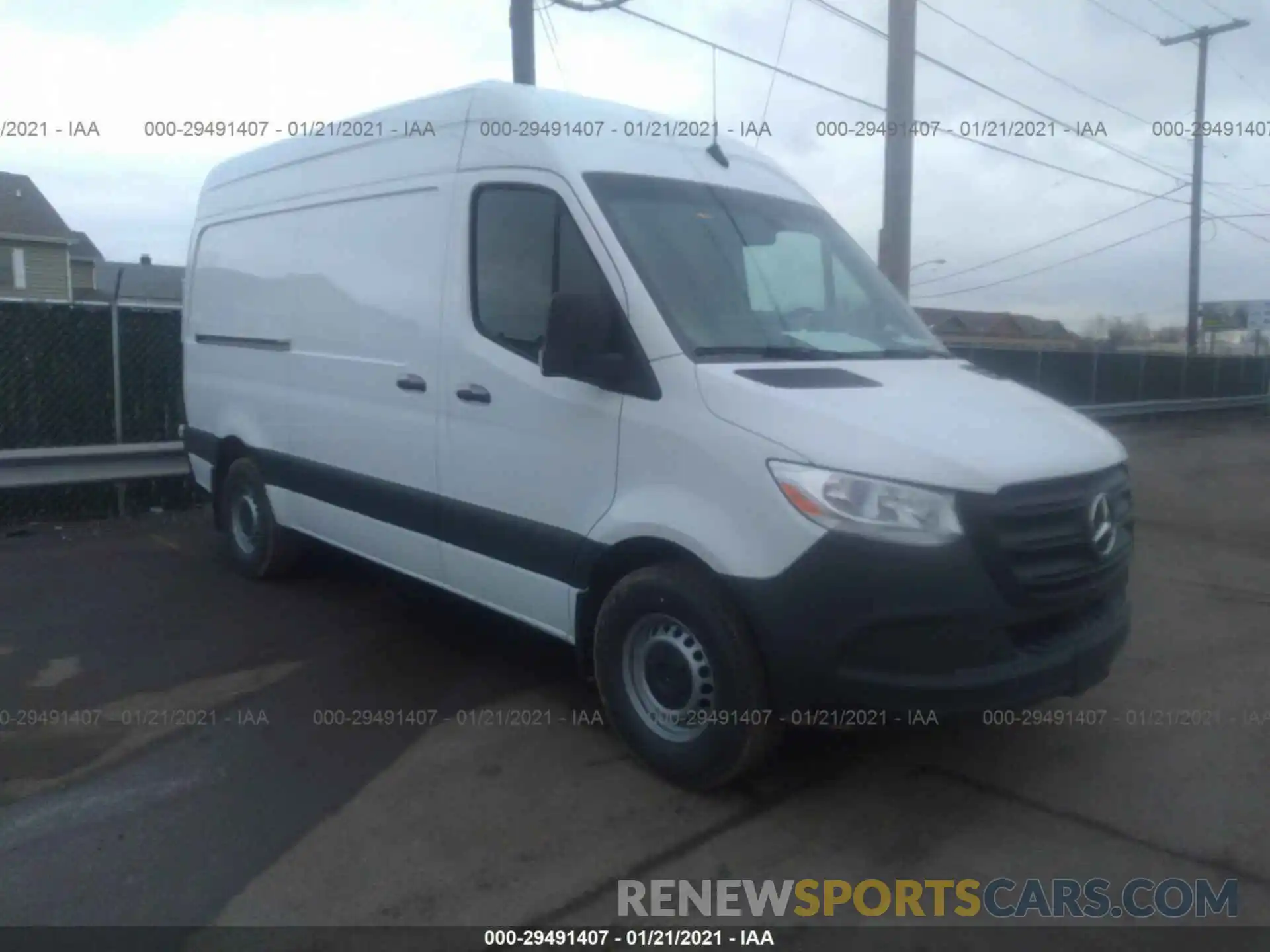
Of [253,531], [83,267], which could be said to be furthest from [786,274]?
[83,267]

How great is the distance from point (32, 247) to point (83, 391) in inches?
743

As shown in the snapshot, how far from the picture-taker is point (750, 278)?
195 inches

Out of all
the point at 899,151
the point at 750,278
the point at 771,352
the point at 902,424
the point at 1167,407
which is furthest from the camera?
the point at 1167,407

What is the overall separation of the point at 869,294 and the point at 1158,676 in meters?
2.57

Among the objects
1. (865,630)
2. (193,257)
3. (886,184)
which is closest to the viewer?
(865,630)

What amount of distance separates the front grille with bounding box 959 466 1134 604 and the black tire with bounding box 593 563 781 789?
2.98 ft

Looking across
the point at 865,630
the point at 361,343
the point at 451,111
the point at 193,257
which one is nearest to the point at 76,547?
the point at 193,257

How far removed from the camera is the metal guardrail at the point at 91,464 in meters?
8.72

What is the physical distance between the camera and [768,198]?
219 inches

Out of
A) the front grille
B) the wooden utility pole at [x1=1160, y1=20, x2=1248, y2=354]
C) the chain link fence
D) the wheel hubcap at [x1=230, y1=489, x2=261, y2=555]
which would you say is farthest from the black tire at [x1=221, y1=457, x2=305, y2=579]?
the wooden utility pole at [x1=1160, y1=20, x2=1248, y2=354]

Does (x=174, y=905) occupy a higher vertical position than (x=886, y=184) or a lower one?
lower

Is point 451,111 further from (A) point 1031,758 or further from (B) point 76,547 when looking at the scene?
(B) point 76,547

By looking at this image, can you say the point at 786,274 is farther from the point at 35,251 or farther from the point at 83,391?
the point at 35,251

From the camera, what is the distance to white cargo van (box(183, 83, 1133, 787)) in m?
3.90
